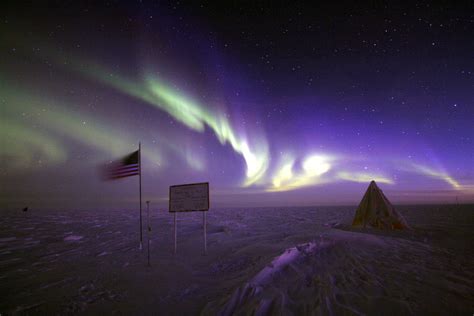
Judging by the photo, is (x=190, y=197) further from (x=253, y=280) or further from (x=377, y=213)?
(x=377, y=213)

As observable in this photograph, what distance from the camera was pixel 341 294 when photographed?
5.60 meters

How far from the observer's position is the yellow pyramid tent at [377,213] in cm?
1636

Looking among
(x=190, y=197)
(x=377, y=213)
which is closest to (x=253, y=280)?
(x=190, y=197)

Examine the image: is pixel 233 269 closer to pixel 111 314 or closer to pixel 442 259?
pixel 111 314

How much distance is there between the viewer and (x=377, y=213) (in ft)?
55.2

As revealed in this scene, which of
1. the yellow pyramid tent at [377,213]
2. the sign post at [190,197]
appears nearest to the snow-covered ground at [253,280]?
the sign post at [190,197]

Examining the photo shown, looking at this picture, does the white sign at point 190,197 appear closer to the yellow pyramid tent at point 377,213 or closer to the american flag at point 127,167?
the american flag at point 127,167

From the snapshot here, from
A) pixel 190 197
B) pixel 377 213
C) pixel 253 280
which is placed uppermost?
pixel 190 197

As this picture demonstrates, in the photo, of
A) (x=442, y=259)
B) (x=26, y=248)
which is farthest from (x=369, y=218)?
(x=26, y=248)

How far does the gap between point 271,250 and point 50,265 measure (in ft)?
32.2

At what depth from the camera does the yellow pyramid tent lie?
53.7 feet

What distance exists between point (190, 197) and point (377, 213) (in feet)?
46.9

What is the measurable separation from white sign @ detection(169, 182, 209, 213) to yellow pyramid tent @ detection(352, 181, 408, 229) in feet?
44.1

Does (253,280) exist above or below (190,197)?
below
